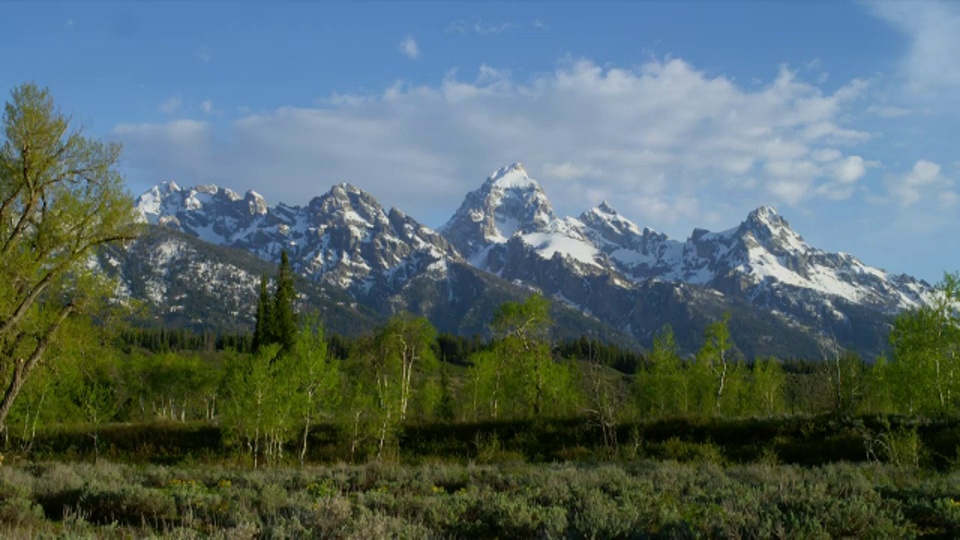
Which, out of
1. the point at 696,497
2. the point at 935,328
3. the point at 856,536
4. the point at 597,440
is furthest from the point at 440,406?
the point at 856,536

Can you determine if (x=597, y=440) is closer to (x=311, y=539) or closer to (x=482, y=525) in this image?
(x=482, y=525)

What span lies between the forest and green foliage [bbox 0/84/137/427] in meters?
0.07

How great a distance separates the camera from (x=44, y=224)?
62.9 feet

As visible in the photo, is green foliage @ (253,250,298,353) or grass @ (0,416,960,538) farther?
green foliage @ (253,250,298,353)

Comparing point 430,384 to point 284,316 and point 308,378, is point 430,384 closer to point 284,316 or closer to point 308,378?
point 284,316

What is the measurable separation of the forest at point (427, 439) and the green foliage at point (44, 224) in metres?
0.07

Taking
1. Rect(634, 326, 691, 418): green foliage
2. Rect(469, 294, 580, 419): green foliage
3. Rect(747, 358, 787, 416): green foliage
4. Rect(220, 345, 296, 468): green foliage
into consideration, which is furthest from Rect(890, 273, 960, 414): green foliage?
Rect(220, 345, 296, 468): green foliage

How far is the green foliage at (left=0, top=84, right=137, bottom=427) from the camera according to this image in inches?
727

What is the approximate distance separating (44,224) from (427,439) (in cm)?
2529

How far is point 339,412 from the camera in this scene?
42.7 m

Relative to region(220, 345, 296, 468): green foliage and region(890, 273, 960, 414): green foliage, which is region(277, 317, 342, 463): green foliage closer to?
region(220, 345, 296, 468): green foliage

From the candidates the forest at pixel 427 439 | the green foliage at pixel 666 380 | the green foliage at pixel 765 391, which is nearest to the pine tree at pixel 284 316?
the forest at pixel 427 439

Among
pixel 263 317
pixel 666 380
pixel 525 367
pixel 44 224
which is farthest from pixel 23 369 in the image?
pixel 263 317

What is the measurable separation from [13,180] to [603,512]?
19457 millimetres
